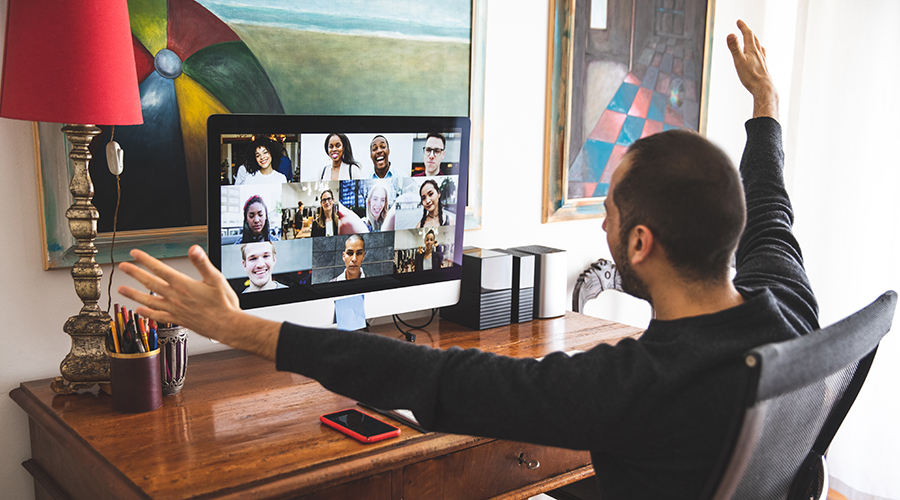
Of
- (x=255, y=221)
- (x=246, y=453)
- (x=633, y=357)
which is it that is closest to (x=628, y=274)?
(x=633, y=357)

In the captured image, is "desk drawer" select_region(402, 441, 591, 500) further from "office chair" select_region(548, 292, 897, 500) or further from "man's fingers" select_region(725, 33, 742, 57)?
"man's fingers" select_region(725, 33, 742, 57)

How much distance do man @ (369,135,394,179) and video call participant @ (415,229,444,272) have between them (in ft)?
0.74

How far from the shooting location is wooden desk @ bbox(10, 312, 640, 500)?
45.4 inches

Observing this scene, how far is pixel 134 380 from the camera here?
1.37 m

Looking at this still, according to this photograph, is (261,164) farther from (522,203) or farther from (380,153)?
(522,203)

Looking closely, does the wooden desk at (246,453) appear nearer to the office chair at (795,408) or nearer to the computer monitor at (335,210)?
the computer monitor at (335,210)

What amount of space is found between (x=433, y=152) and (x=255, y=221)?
0.51 meters

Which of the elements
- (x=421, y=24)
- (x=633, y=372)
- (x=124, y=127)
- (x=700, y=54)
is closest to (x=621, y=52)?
(x=700, y=54)

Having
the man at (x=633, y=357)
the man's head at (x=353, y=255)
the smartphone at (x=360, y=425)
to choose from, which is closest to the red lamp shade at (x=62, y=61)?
the man at (x=633, y=357)

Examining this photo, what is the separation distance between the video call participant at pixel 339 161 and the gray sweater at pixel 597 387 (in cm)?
70

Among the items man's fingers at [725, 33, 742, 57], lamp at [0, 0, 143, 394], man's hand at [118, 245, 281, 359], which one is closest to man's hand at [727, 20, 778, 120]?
man's fingers at [725, 33, 742, 57]

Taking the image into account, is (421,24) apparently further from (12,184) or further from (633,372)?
(633,372)

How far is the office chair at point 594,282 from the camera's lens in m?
2.56

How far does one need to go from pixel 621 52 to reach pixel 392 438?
5.86 feet
